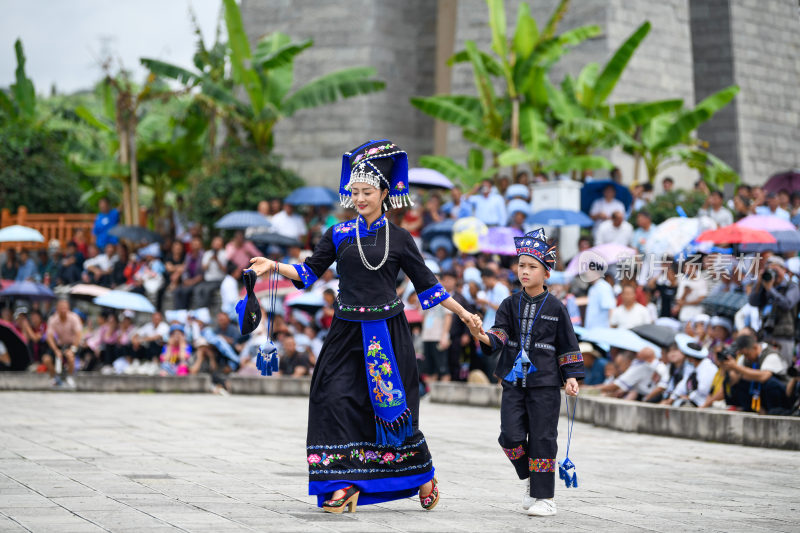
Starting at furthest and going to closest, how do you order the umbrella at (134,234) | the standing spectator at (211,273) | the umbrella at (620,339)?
the umbrella at (134,234), the standing spectator at (211,273), the umbrella at (620,339)

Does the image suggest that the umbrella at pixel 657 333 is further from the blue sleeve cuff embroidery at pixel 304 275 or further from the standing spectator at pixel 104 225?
the standing spectator at pixel 104 225

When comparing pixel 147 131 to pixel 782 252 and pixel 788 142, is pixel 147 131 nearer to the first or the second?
pixel 788 142

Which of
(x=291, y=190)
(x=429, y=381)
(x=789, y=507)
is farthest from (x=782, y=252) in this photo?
(x=291, y=190)

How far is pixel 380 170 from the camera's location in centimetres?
712

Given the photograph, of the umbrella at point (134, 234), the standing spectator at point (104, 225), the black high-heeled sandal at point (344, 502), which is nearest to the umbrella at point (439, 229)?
the umbrella at point (134, 234)

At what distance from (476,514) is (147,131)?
110 ft

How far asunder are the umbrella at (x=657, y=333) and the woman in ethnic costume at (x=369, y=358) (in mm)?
5997

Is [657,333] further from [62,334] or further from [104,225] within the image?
[104,225]

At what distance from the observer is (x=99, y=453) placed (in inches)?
368

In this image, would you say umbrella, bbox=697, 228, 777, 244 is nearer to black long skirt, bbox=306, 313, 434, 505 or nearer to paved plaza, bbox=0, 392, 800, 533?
paved plaza, bbox=0, 392, 800, 533

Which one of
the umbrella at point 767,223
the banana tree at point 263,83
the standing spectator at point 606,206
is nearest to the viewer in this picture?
the umbrella at point 767,223

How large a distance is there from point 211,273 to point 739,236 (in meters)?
9.98

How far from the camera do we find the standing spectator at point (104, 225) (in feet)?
77.6

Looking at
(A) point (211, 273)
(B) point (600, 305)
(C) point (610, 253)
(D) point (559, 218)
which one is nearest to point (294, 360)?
(A) point (211, 273)
